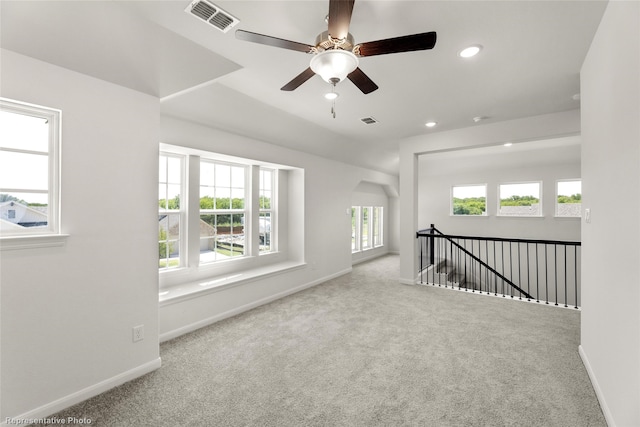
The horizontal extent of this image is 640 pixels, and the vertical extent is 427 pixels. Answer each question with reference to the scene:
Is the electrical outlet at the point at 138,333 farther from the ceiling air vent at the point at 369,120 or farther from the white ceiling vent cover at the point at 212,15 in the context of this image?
the ceiling air vent at the point at 369,120

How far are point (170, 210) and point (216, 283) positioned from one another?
A: 1.11 m

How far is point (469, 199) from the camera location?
7.61 meters

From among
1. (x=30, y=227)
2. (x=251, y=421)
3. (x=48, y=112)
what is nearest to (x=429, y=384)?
(x=251, y=421)

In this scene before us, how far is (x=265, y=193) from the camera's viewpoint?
487 centimetres

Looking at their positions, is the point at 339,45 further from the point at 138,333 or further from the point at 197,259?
the point at 197,259

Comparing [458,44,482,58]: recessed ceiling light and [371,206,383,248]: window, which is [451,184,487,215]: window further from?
[458,44,482,58]: recessed ceiling light

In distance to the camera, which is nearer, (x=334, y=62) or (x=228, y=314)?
(x=334, y=62)

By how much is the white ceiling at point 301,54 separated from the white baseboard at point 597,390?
2.66 m

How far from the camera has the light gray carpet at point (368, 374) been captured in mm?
1858

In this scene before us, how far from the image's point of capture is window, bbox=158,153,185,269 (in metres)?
3.42

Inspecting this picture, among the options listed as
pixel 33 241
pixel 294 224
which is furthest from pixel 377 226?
pixel 33 241

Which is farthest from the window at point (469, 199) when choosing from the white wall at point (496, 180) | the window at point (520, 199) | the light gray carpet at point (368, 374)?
the light gray carpet at point (368, 374)

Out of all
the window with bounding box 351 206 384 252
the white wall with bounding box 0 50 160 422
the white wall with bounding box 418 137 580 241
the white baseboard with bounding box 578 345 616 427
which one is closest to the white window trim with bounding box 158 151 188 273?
the white wall with bounding box 0 50 160 422

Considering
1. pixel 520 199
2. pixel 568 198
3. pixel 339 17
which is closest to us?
pixel 339 17
